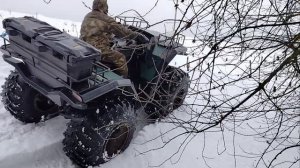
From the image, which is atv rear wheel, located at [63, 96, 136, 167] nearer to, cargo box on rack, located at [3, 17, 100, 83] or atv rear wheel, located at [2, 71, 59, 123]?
cargo box on rack, located at [3, 17, 100, 83]

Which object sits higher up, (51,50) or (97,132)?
(51,50)

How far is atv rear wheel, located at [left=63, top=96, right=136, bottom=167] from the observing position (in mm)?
3969

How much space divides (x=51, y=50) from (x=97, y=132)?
0.95 meters

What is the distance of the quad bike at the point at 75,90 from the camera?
11.4 feet

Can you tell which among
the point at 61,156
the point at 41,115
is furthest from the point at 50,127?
the point at 61,156

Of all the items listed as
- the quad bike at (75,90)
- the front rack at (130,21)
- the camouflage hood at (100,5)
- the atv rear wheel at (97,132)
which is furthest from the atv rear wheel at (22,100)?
the front rack at (130,21)

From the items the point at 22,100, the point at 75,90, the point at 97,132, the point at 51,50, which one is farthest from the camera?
the point at 22,100

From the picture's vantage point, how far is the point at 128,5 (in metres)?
16.8

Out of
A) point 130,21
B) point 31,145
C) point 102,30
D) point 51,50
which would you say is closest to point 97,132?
point 31,145

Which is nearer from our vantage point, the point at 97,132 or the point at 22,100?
the point at 97,132

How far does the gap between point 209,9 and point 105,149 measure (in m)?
2.07

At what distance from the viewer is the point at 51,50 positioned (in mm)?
3525

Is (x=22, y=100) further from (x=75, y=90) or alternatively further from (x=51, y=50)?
(x=51, y=50)

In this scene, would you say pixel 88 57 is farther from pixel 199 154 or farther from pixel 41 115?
pixel 199 154
